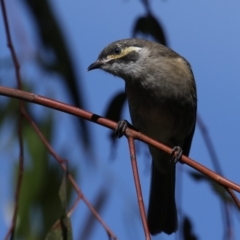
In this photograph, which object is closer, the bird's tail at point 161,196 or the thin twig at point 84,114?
the thin twig at point 84,114

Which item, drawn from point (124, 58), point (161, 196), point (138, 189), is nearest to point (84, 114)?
point (138, 189)

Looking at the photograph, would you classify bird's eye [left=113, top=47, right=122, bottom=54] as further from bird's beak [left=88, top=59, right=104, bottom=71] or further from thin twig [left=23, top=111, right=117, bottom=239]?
thin twig [left=23, top=111, right=117, bottom=239]

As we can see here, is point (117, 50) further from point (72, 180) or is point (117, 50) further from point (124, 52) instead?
point (72, 180)

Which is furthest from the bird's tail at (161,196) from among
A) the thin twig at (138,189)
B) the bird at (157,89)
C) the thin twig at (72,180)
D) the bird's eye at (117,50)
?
the thin twig at (138,189)

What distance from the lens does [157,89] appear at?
118 inches

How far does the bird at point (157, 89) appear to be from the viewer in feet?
A: 9.49

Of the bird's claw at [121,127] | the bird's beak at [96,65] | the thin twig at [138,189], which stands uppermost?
the bird's beak at [96,65]

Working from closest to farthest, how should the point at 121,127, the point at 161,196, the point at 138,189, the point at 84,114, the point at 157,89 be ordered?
the point at 138,189 < the point at 84,114 < the point at 121,127 < the point at 157,89 < the point at 161,196

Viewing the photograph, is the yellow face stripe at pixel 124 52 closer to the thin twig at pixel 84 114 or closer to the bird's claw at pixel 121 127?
the bird's claw at pixel 121 127

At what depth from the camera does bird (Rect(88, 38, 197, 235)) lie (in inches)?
114

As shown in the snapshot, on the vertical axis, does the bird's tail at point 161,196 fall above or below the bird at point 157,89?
below

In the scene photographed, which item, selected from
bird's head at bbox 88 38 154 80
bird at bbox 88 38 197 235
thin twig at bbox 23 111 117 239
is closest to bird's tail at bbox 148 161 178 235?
bird at bbox 88 38 197 235

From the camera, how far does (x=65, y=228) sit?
204 cm

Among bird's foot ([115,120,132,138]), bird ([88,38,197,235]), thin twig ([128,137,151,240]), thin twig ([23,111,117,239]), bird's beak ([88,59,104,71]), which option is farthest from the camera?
bird ([88,38,197,235])
